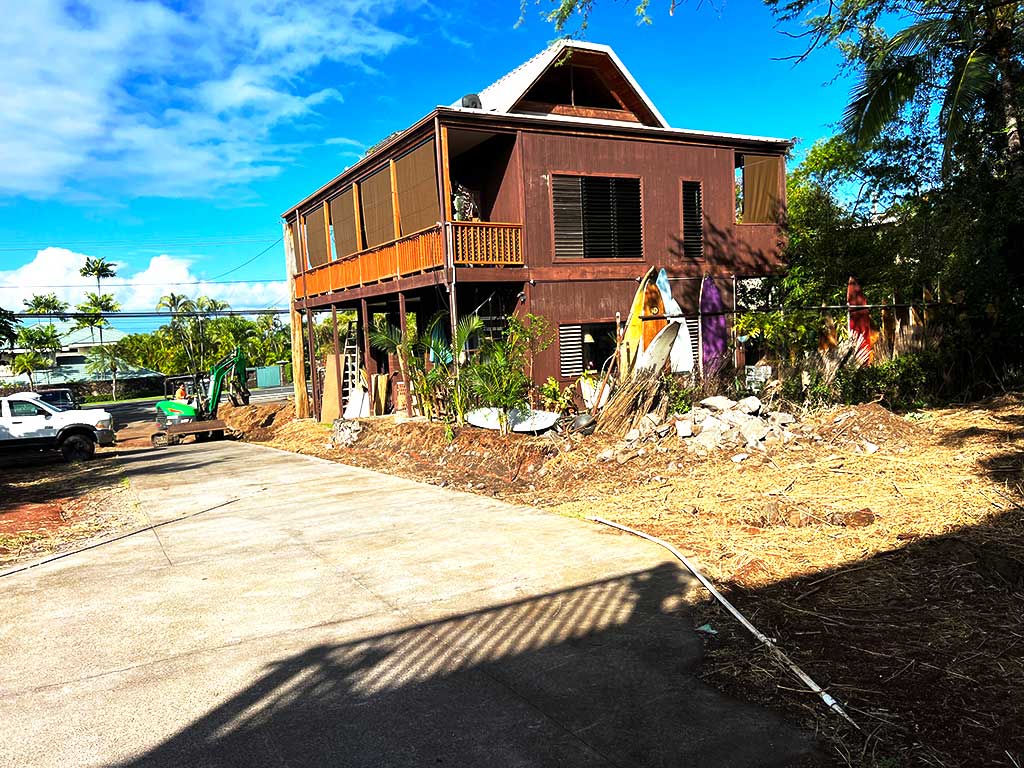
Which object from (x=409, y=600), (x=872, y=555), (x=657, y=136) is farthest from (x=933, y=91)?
(x=409, y=600)

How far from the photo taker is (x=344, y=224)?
20203 mm

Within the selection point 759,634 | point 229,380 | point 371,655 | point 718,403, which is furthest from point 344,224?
point 759,634

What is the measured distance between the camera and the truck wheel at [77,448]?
18594 millimetres

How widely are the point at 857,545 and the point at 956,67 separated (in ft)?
31.2

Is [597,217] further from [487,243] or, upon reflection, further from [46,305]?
[46,305]

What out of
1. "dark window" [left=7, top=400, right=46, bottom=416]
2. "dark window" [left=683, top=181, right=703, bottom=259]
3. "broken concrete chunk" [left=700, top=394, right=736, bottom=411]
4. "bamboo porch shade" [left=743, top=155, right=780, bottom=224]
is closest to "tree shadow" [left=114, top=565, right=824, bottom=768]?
"broken concrete chunk" [left=700, top=394, right=736, bottom=411]

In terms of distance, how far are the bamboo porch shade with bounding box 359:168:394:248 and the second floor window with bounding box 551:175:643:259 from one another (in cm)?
416

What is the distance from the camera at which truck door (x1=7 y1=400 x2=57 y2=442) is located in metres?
18.0

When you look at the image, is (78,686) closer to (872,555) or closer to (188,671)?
(188,671)

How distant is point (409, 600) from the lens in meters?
5.73

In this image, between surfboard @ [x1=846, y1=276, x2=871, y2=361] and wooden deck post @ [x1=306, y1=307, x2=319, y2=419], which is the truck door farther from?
surfboard @ [x1=846, y1=276, x2=871, y2=361]

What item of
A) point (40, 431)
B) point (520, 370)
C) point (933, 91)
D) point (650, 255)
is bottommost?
point (40, 431)

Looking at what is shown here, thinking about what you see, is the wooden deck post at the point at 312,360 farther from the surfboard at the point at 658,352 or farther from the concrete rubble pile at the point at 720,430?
the concrete rubble pile at the point at 720,430

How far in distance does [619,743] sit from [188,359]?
54325 mm
